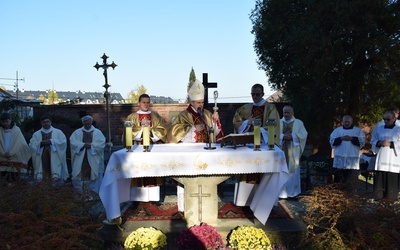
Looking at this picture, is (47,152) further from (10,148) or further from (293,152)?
(293,152)

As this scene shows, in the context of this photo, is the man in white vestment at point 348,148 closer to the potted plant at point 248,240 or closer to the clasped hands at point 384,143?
the clasped hands at point 384,143

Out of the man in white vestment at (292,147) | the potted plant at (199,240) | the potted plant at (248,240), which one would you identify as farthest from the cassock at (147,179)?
the man in white vestment at (292,147)

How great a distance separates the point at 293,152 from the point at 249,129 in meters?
2.00

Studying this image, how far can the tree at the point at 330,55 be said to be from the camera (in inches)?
387

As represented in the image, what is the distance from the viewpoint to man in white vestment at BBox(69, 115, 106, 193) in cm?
817

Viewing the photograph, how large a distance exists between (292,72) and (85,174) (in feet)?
23.5

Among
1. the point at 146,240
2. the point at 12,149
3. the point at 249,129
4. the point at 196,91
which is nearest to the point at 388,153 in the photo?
the point at 249,129

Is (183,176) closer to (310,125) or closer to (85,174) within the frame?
(85,174)

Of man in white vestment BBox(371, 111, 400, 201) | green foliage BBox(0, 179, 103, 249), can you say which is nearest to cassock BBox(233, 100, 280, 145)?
man in white vestment BBox(371, 111, 400, 201)

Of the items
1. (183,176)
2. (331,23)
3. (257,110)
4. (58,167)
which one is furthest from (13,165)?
(331,23)

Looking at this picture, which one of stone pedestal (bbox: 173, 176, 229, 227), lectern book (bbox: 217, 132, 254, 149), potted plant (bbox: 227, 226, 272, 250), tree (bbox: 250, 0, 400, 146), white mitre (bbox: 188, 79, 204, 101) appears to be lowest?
potted plant (bbox: 227, 226, 272, 250)

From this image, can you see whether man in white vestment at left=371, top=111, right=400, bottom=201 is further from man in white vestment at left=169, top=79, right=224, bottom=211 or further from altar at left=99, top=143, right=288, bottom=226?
man in white vestment at left=169, top=79, right=224, bottom=211

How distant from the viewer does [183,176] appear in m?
5.19

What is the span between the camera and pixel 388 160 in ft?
23.4
